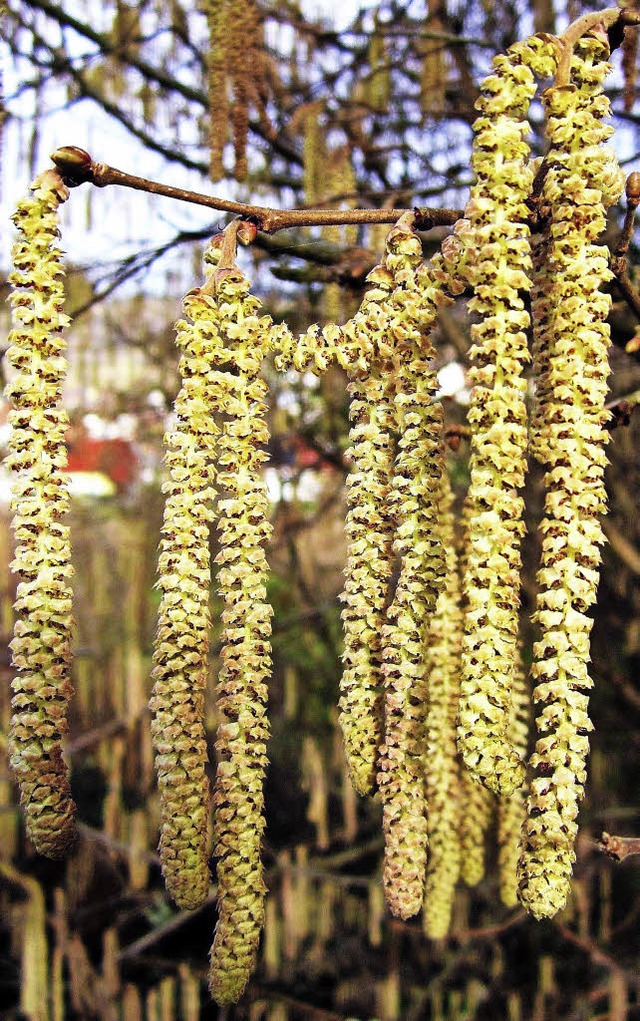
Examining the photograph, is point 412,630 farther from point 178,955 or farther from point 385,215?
point 178,955

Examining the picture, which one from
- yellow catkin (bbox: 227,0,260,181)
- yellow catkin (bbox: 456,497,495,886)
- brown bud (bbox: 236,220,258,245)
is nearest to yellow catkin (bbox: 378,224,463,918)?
brown bud (bbox: 236,220,258,245)

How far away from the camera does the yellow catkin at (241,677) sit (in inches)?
28.0

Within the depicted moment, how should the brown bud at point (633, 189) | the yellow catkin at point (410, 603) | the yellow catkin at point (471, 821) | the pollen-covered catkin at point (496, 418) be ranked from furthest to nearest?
the yellow catkin at point (471, 821)
the brown bud at point (633, 189)
the yellow catkin at point (410, 603)
the pollen-covered catkin at point (496, 418)

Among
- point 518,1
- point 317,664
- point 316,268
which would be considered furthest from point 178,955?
point 518,1

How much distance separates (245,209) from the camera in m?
0.73

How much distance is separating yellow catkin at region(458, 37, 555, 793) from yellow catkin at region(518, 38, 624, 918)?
0.03 metres

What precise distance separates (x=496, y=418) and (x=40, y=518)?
0.37 m

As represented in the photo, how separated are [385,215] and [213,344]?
201 millimetres

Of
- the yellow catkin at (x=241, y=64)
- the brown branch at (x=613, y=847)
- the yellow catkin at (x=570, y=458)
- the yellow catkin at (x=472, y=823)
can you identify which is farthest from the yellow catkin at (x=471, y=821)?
the yellow catkin at (x=241, y=64)

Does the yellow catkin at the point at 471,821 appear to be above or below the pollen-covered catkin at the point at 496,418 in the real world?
below

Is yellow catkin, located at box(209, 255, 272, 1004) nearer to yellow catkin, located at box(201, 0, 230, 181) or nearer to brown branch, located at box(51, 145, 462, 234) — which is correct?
brown branch, located at box(51, 145, 462, 234)

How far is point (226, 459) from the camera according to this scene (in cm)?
72

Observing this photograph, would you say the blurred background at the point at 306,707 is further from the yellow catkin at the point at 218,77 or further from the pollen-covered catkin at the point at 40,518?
the pollen-covered catkin at the point at 40,518

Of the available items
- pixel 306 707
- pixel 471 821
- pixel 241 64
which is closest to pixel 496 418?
pixel 471 821
